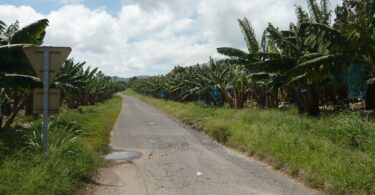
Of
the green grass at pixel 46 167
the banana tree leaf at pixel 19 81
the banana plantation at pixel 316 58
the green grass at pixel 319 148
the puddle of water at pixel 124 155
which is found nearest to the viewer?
the green grass at pixel 46 167

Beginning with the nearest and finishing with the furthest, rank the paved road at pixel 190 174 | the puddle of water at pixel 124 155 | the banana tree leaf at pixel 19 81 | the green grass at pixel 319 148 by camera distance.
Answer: the green grass at pixel 319 148 < the paved road at pixel 190 174 < the puddle of water at pixel 124 155 < the banana tree leaf at pixel 19 81

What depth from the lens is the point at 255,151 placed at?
1254 cm

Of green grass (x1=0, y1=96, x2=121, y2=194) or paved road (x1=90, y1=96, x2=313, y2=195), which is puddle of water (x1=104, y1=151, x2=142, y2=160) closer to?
paved road (x1=90, y1=96, x2=313, y2=195)

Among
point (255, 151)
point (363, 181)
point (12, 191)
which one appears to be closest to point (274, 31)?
point (255, 151)

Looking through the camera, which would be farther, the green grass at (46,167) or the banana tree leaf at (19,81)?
the banana tree leaf at (19,81)

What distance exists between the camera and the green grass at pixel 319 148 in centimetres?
812

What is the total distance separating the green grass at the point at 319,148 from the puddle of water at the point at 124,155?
3.34 meters

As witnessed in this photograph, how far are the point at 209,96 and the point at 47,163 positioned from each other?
33856 millimetres

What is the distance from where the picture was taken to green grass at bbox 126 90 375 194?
8.12 metres

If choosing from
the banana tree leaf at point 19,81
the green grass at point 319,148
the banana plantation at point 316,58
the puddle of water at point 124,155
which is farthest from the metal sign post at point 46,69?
the banana plantation at point 316,58

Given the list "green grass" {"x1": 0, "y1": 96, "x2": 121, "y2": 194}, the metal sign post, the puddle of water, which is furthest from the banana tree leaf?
the metal sign post

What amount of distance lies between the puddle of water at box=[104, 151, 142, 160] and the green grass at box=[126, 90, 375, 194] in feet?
11.0

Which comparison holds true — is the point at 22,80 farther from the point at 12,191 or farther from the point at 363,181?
the point at 363,181

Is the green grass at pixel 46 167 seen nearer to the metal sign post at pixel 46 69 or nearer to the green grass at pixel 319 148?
the metal sign post at pixel 46 69
